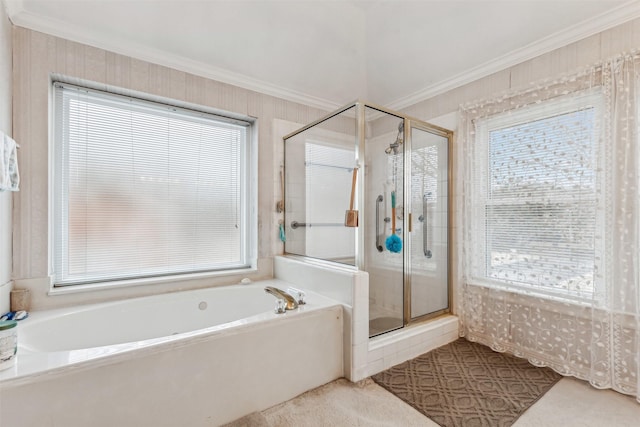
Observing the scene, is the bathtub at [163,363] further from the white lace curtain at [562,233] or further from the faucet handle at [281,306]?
the white lace curtain at [562,233]

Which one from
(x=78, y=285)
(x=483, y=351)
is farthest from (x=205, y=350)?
(x=483, y=351)

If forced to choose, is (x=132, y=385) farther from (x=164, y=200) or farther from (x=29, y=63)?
(x=29, y=63)

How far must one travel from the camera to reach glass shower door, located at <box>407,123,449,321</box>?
8.39 feet

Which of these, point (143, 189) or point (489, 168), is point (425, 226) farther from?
point (143, 189)

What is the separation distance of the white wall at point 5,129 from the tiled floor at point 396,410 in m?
1.64

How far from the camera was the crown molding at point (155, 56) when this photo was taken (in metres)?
1.88

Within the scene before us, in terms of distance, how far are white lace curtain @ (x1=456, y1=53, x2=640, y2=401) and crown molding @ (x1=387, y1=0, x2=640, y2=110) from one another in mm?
282

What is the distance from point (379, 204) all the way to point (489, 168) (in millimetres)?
953

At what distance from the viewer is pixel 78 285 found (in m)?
2.12

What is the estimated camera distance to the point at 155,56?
2279 mm

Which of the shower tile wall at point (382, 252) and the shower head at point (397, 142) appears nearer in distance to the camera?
the shower tile wall at point (382, 252)

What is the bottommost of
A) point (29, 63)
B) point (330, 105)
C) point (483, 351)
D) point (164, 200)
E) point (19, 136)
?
point (483, 351)

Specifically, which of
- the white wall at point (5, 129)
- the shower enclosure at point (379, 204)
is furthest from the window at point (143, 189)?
the shower enclosure at point (379, 204)

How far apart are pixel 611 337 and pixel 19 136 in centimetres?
386
